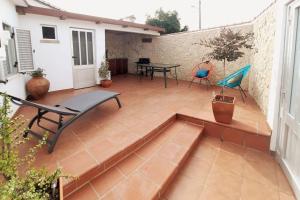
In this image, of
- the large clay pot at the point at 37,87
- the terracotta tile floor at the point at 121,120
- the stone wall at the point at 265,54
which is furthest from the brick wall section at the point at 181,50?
the large clay pot at the point at 37,87

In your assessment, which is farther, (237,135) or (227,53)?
(227,53)

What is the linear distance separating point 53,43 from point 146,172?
16.2 feet

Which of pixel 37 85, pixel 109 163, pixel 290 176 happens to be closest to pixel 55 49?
pixel 37 85

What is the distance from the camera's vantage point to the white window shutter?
4.34 m

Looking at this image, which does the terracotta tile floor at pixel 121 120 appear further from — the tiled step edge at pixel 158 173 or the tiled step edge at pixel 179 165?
the tiled step edge at pixel 179 165

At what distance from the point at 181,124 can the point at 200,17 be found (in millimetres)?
16075

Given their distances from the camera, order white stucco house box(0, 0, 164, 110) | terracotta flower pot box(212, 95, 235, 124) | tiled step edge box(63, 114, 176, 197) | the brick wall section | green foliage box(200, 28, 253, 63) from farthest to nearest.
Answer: the brick wall section → white stucco house box(0, 0, 164, 110) → green foliage box(200, 28, 253, 63) → terracotta flower pot box(212, 95, 235, 124) → tiled step edge box(63, 114, 176, 197)

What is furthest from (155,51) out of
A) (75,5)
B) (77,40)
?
(75,5)

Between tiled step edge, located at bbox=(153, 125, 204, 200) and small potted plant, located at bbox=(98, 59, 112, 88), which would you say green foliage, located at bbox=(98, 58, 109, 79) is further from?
tiled step edge, located at bbox=(153, 125, 204, 200)

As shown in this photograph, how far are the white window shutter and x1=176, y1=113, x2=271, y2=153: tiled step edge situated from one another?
167 inches

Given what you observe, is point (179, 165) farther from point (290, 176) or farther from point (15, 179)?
point (15, 179)

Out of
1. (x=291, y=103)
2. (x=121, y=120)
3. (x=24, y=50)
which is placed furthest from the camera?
(x=24, y=50)

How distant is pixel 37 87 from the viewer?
4.80m

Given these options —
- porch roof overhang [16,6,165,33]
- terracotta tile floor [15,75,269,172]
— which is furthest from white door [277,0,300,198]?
porch roof overhang [16,6,165,33]
